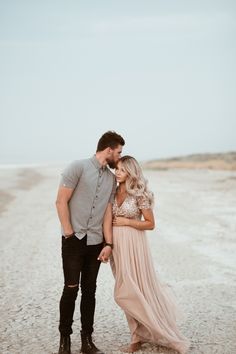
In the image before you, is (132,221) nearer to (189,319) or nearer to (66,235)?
(66,235)

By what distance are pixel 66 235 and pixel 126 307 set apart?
3.04 feet

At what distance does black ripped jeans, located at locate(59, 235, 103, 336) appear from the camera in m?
4.55

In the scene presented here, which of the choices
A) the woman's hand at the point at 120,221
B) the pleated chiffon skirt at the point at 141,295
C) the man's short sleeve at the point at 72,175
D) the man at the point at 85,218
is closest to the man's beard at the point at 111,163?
the man at the point at 85,218

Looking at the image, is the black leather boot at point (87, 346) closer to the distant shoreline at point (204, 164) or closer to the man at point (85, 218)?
the man at point (85, 218)

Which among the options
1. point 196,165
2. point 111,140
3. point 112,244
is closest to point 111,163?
point 111,140

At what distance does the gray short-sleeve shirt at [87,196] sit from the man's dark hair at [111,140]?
16 cm

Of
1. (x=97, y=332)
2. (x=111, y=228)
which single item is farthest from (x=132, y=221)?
(x=97, y=332)

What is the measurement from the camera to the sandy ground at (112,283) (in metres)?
5.26

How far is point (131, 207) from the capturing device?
4816 millimetres

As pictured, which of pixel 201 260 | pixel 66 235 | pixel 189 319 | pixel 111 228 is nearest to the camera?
pixel 66 235

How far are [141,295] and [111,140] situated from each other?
4.93 ft

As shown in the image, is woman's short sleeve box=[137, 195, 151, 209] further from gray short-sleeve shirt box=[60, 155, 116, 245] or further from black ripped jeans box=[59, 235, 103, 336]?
black ripped jeans box=[59, 235, 103, 336]

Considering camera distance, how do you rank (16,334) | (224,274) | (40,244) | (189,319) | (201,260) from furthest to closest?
(40,244), (201,260), (224,274), (189,319), (16,334)

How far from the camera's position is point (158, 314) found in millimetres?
4734
